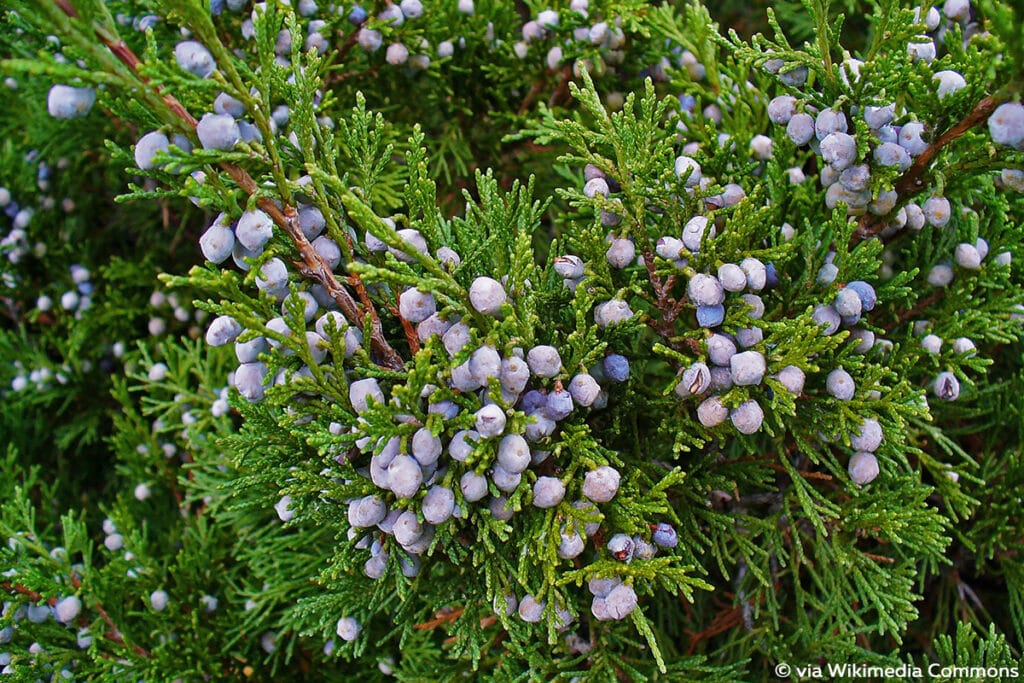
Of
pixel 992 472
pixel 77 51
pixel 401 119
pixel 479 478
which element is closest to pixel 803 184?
pixel 992 472

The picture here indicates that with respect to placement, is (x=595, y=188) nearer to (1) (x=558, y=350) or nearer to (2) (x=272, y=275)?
(1) (x=558, y=350)

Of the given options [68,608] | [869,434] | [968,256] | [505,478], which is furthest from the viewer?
[68,608]

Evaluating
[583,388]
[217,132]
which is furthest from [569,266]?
[217,132]

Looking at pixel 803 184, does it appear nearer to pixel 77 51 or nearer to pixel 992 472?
pixel 992 472

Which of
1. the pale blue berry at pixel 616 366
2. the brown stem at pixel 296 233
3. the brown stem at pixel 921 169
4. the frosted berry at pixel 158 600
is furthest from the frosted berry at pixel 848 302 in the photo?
the frosted berry at pixel 158 600

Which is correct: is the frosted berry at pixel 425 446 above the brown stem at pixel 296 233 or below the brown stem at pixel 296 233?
below

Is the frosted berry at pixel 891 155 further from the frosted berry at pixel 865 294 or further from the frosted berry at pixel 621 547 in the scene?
→ the frosted berry at pixel 621 547
